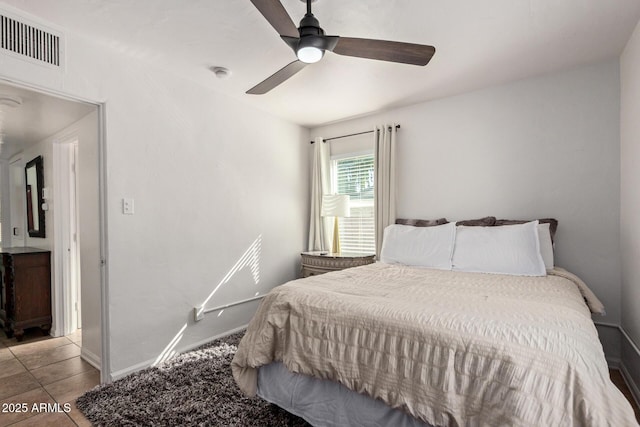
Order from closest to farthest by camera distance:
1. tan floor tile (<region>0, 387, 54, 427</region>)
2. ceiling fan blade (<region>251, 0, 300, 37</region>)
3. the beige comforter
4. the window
A: the beige comforter < ceiling fan blade (<region>251, 0, 300, 37</region>) < tan floor tile (<region>0, 387, 54, 427</region>) < the window

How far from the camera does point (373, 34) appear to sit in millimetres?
2166

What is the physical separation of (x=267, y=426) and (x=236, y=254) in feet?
6.04

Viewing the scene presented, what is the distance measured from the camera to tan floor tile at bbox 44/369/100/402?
7.18ft

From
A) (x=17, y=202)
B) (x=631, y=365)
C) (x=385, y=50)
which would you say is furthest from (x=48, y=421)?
(x=17, y=202)

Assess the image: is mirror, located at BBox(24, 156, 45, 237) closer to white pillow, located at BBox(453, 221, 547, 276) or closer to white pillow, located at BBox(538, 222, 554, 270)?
white pillow, located at BBox(453, 221, 547, 276)

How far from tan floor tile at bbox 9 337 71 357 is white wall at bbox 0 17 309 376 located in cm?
141

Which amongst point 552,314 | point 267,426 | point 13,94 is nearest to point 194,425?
point 267,426

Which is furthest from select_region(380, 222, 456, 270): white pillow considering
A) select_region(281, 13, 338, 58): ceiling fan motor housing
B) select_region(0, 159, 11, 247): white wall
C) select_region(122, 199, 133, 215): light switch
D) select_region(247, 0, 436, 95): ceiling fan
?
select_region(0, 159, 11, 247): white wall

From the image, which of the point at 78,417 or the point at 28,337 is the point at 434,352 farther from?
the point at 28,337

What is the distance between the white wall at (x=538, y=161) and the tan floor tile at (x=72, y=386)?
3.24 m

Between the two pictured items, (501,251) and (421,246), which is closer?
(501,251)

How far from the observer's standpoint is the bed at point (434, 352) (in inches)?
41.2

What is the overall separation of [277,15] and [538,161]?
2.55 meters

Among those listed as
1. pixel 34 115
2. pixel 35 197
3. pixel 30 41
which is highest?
pixel 30 41
